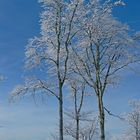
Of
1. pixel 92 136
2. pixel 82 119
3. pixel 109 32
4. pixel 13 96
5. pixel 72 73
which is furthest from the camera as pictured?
pixel 92 136

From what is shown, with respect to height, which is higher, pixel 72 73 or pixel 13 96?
pixel 72 73

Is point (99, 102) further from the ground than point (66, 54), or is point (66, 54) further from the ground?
point (66, 54)

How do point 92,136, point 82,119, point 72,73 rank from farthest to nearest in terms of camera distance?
point 92,136 → point 82,119 → point 72,73

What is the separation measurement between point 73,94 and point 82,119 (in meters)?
2.70

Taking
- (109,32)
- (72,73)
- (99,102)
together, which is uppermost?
(109,32)

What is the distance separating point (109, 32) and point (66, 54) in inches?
158

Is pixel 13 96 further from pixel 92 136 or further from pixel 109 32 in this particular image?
pixel 92 136

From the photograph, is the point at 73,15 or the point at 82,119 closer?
the point at 73,15

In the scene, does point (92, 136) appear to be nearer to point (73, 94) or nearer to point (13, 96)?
point (73, 94)

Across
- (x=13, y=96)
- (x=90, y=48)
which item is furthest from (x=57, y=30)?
(x=13, y=96)

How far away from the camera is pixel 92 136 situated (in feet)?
194

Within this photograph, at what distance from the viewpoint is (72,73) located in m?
38.2

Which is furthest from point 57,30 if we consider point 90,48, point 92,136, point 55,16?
point 92,136

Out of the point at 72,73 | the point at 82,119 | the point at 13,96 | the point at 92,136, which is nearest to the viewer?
the point at 13,96
